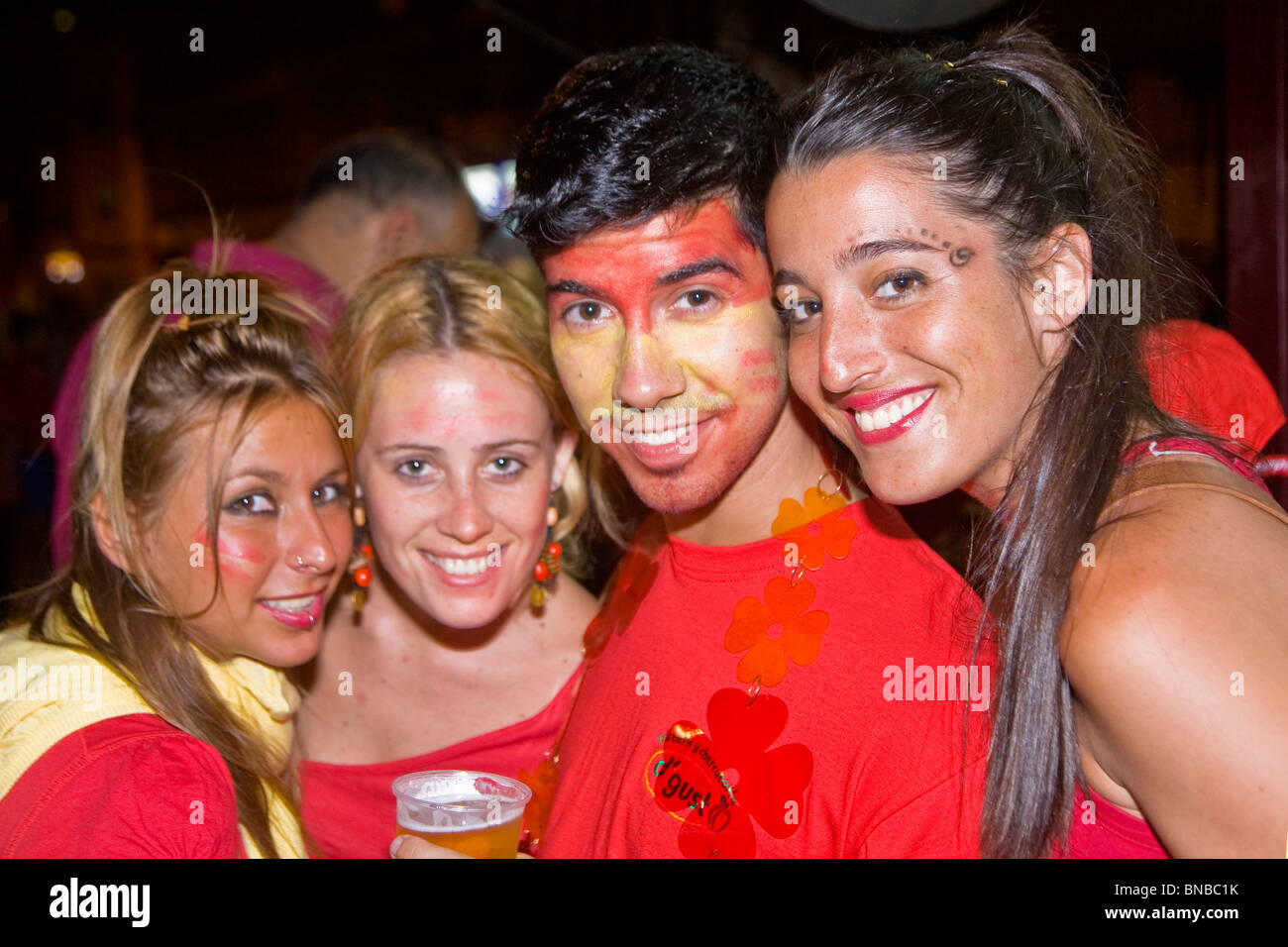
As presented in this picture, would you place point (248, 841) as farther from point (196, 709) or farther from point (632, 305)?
point (632, 305)

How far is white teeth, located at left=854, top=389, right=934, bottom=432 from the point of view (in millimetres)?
1442

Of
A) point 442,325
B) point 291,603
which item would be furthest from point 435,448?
point 291,603

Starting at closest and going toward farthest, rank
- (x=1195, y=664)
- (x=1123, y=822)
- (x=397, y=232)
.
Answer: (x=1195, y=664) < (x=1123, y=822) < (x=397, y=232)

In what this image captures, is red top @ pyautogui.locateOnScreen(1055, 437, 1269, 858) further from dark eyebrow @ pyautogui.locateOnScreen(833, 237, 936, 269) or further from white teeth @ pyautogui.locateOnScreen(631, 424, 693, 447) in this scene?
white teeth @ pyautogui.locateOnScreen(631, 424, 693, 447)

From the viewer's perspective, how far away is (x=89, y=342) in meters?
3.32

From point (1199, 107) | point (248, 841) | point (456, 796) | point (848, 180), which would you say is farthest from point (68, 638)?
point (1199, 107)

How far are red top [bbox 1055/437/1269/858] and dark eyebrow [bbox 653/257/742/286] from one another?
2.21 ft

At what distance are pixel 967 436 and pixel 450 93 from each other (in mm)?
6703

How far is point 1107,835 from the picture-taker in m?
1.34

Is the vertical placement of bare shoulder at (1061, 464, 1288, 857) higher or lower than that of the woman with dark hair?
lower

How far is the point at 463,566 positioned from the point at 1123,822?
1.22 meters

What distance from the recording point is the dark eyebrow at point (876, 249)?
138cm

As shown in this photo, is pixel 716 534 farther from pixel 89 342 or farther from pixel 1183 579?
pixel 89 342

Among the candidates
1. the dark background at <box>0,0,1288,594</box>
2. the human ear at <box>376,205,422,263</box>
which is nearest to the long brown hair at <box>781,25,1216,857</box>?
the dark background at <box>0,0,1288,594</box>
